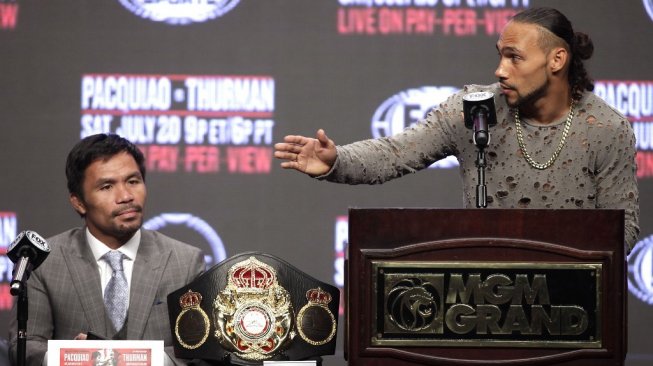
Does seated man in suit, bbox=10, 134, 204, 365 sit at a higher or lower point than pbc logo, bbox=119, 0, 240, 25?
lower

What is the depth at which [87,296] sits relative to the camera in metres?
3.04

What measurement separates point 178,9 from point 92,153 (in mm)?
1654

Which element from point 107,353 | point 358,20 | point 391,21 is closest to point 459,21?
point 391,21

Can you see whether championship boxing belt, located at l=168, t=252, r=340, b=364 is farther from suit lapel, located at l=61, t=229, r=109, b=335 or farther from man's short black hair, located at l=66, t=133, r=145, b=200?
man's short black hair, located at l=66, t=133, r=145, b=200

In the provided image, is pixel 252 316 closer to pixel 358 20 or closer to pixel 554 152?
pixel 554 152

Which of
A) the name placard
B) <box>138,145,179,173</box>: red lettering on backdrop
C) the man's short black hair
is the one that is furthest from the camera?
<box>138,145,179,173</box>: red lettering on backdrop

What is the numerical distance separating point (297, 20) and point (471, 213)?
266 cm

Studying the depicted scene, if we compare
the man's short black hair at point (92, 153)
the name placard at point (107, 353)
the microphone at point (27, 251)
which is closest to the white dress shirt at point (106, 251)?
the man's short black hair at point (92, 153)


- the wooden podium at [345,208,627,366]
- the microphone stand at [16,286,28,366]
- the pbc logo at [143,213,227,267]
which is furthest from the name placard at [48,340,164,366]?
the pbc logo at [143,213,227,267]

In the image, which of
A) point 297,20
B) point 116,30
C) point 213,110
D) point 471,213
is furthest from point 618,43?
point 471,213

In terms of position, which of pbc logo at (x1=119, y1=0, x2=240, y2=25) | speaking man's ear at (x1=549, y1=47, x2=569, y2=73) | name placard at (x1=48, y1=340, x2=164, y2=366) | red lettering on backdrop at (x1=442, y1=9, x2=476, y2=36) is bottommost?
name placard at (x1=48, y1=340, x2=164, y2=366)

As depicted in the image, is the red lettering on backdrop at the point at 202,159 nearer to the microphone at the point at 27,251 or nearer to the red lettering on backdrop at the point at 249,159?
the red lettering on backdrop at the point at 249,159

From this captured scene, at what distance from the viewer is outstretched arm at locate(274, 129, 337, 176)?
2732 mm

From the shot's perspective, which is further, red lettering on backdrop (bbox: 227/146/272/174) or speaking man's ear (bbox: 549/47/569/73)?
red lettering on backdrop (bbox: 227/146/272/174)
